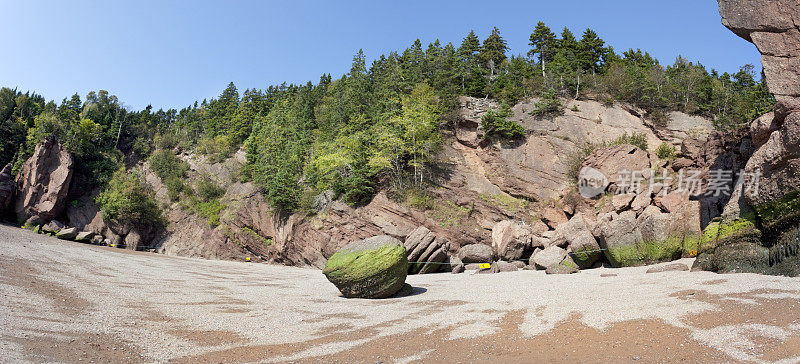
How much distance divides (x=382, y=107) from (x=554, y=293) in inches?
1079

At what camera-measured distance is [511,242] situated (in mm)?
24922

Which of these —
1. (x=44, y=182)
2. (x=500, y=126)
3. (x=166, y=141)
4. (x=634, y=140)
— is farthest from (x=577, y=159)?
(x=166, y=141)

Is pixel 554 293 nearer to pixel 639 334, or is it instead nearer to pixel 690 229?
pixel 639 334

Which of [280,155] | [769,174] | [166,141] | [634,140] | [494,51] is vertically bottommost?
[769,174]

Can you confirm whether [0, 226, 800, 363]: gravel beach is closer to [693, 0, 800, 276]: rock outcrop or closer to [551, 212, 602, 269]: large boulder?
[693, 0, 800, 276]: rock outcrop

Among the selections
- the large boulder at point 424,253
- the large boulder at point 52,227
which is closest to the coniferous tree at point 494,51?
the large boulder at point 424,253

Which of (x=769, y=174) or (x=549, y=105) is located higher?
(x=549, y=105)

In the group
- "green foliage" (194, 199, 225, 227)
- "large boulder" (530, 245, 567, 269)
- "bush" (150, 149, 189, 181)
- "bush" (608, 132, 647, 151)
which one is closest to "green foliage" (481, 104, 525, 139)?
"bush" (608, 132, 647, 151)

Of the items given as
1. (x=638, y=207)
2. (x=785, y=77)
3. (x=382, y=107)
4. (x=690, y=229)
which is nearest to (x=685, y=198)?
(x=638, y=207)

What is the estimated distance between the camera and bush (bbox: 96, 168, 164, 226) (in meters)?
45.1

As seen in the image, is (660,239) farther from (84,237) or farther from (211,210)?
(84,237)

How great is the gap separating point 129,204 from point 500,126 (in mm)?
43316

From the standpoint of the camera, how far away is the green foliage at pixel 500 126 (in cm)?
3450

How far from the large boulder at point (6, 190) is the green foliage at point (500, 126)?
2248 inches
